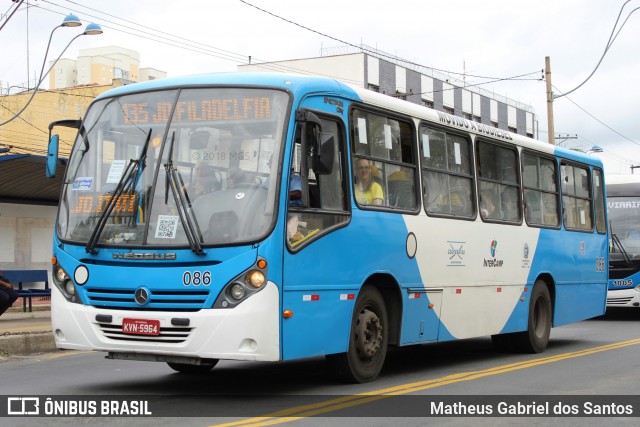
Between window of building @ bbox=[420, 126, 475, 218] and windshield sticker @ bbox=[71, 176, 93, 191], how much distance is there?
387 centimetres

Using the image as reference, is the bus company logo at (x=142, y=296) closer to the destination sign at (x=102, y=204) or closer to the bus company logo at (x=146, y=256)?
the bus company logo at (x=146, y=256)

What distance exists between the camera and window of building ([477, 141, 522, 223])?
1288cm

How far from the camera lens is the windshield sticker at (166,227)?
8773mm

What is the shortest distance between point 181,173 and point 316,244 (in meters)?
1.42

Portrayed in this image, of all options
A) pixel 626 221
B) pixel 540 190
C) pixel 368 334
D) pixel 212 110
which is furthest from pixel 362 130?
pixel 626 221

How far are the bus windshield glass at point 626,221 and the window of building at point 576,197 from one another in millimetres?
5734

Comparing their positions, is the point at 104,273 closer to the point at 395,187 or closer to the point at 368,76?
the point at 395,187

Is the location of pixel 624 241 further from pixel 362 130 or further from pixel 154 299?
pixel 154 299

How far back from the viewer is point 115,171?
9250 millimetres

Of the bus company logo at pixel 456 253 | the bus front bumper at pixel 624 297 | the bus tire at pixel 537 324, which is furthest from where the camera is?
the bus front bumper at pixel 624 297

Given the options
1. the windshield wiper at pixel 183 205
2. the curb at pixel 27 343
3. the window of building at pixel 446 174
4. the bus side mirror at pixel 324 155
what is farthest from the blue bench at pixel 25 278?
the bus side mirror at pixel 324 155

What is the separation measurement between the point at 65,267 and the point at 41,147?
122 feet

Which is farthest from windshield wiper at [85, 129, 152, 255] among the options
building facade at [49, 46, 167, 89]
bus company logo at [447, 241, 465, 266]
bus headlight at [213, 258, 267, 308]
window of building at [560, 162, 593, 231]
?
building facade at [49, 46, 167, 89]

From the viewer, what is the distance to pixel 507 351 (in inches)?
570
